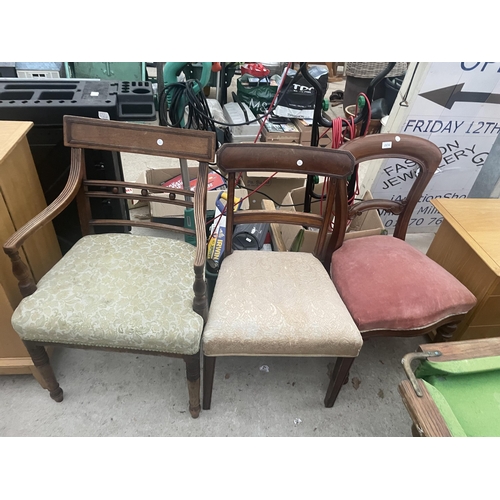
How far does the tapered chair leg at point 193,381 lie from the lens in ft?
3.79

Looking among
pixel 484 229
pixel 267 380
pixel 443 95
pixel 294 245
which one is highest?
pixel 443 95

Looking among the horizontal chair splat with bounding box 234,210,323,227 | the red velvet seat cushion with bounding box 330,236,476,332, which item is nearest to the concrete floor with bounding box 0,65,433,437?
the red velvet seat cushion with bounding box 330,236,476,332

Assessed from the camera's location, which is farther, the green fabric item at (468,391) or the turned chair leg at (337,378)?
the turned chair leg at (337,378)

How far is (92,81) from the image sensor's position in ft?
5.15

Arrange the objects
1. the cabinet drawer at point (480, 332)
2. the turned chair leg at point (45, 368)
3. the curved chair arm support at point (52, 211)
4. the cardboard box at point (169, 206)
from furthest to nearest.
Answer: the cardboard box at point (169, 206) < the cabinet drawer at point (480, 332) < the turned chair leg at point (45, 368) < the curved chair arm support at point (52, 211)

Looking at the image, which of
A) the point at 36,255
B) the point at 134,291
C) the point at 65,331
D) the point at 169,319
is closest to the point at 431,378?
the point at 169,319

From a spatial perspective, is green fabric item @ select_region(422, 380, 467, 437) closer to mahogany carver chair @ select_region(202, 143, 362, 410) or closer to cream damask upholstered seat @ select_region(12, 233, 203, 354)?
mahogany carver chair @ select_region(202, 143, 362, 410)

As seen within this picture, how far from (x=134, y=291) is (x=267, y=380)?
0.75 metres

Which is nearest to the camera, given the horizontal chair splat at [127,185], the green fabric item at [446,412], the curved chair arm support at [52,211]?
the green fabric item at [446,412]

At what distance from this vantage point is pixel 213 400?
1.44 metres

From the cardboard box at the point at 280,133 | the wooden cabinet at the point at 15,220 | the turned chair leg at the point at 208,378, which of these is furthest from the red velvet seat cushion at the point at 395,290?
the cardboard box at the point at 280,133

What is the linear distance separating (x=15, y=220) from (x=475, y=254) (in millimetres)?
1808

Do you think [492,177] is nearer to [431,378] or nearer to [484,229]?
[484,229]

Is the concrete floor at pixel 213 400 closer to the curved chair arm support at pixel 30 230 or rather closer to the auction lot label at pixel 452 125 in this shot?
the curved chair arm support at pixel 30 230
